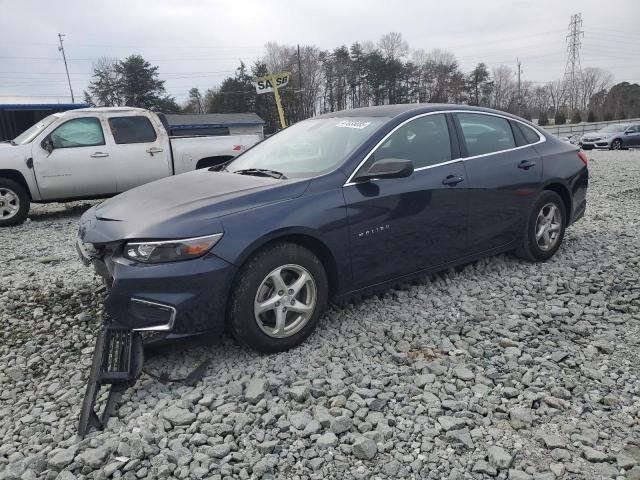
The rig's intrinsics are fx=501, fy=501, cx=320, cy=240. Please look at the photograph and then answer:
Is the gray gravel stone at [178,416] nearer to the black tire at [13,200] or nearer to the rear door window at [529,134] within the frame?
the rear door window at [529,134]

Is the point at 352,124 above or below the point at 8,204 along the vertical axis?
above

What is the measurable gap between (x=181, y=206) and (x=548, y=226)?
3.70 meters

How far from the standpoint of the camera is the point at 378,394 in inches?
114

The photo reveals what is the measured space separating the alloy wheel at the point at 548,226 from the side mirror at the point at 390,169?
A: 2.11 metres

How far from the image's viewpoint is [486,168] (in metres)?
4.44

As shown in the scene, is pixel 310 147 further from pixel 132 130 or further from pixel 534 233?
pixel 132 130

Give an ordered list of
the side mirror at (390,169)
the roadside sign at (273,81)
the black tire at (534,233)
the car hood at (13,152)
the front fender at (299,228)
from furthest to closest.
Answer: the roadside sign at (273,81)
the car hood at (13,152)
the black tire at (534,233)
the side mirror at (390,169)
the front fender at (299,228)

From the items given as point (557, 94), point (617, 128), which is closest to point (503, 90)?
point (557, 94)

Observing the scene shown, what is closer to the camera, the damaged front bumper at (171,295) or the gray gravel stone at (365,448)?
the gray gravel stone at (365,448)

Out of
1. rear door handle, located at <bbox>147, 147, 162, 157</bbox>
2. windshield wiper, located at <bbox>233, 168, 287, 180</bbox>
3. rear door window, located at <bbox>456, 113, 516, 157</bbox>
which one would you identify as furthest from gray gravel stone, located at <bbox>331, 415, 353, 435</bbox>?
rear door handle, located at <bbox>147, 147, 162, 157</bbox>

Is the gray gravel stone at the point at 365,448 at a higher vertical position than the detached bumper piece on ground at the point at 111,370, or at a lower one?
lower

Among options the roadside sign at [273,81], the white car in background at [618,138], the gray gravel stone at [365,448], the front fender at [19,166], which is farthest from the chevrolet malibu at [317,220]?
the roadside sign at [273,81]

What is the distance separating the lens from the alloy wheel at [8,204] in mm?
7934

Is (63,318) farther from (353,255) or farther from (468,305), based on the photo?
(468,305)
